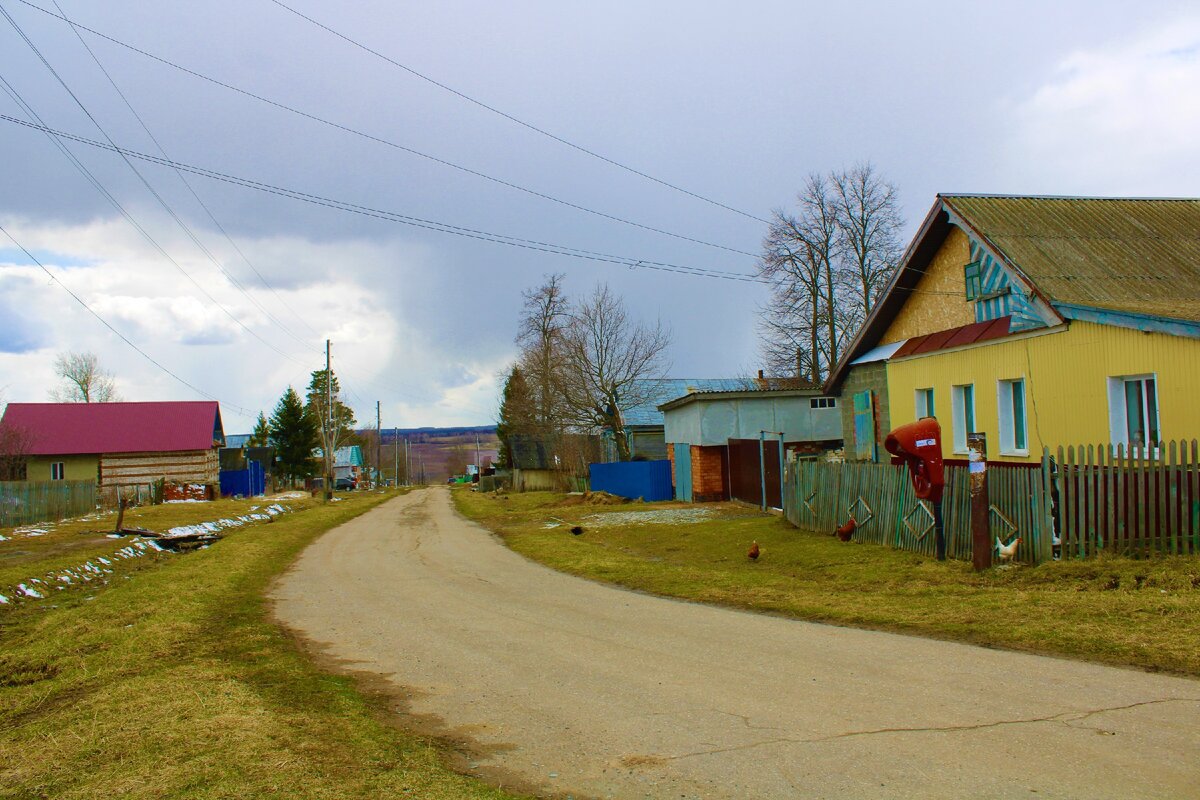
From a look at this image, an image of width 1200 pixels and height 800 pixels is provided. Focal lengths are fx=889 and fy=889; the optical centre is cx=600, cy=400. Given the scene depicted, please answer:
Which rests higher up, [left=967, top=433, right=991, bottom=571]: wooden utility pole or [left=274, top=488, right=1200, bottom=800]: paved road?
[left=967, top=433, right=991, bottom=571]: wooden utility pole

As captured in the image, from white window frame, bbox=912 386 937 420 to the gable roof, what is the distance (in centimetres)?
230

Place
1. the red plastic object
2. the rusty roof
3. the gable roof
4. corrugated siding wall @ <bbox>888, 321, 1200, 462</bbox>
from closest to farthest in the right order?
corrugated siding wall @ <bbox>888, 321, 1200, 462</bbox> < the red plastic object < the gable roof < the rusty roof

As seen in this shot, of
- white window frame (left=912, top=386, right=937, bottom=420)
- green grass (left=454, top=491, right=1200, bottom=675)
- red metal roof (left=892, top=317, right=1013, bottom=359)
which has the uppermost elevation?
red metal roof (left=892, top=317, right=1013, bottom=359)

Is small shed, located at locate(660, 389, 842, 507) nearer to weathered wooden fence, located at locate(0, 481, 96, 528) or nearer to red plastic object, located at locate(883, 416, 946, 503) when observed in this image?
red plastic object, located at locate(883, 416, 946, 503)

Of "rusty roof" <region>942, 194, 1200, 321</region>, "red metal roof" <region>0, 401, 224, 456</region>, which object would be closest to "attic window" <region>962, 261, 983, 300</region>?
"rusty roof" <region>942, 194, 1200, 321</region>

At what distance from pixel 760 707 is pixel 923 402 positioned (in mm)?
15300

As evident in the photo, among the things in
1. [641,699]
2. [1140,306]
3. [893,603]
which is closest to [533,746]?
[641,699]

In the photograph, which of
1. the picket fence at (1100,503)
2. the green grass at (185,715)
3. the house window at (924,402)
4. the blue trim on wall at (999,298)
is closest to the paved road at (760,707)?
the green grass at (185,715)

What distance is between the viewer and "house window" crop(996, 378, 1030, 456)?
54.6 ft

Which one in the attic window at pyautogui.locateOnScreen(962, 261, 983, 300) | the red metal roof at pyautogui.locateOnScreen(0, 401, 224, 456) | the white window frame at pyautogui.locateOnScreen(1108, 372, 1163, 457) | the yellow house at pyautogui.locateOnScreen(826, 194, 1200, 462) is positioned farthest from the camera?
the red metal roof at pyautogui.locateOnScreen(0, 401, 224, 456)

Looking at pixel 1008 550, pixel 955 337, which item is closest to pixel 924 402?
pixel 955 337

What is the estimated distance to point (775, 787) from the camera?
4.81 metres

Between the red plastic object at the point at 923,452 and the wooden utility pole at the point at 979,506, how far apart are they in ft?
2.53

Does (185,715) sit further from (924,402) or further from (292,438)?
(292,438)
